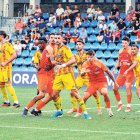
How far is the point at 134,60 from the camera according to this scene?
66.4ft

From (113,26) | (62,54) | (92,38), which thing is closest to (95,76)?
(62,54)

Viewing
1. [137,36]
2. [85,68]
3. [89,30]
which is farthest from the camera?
[89,30]

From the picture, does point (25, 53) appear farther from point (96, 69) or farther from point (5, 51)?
point (96, 69)

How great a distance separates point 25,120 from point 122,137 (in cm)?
382

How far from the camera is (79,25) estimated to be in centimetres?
3919

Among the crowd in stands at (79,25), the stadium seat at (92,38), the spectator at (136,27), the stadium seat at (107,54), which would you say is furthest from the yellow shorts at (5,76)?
the stadium seat at (92,38)

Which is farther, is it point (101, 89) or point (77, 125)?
point (101, 89)

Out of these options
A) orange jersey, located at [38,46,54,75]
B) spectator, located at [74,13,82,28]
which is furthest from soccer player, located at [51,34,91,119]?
spectator, located at [74,13,82,28]

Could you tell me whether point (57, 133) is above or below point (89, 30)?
below

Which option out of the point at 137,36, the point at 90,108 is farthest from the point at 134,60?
the point at 137,36

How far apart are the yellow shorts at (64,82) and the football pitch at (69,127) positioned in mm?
777

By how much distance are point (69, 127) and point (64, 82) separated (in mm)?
2402

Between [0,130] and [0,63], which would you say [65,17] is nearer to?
[0,63]

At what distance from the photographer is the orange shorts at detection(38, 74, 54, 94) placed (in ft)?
58.3
